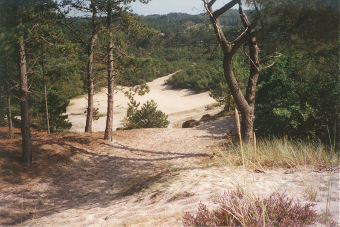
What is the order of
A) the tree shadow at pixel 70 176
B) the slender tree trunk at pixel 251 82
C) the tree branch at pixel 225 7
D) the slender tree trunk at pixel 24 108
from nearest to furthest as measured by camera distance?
the tree shadow at pixel 70 176, the tree branch at pixel 225 7, the slender tree trunk at pixel 24 108, the slender tree trunk at pixel 251 82

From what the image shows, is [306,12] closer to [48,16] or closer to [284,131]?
[284,131]

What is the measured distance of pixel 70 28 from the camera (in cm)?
899

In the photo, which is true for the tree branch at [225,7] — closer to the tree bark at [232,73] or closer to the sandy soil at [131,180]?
the tree bark at [232,73]

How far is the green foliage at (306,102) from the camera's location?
265 inches

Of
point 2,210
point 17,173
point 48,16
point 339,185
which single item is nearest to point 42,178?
point 17,173

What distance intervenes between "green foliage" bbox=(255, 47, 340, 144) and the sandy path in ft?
29.2

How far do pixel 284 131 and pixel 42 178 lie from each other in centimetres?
749

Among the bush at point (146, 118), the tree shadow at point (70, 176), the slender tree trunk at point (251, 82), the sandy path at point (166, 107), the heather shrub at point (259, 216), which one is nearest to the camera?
the heather shrub at point (259, 216)

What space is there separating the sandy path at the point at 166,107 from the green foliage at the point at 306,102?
8.89 metres

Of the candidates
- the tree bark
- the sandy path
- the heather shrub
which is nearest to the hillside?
the heather shrub

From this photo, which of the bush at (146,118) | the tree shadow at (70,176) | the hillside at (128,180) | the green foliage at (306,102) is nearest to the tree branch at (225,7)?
the green foliage at (306,102)

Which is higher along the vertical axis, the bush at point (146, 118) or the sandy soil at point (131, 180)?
the bush at point (146, 118)

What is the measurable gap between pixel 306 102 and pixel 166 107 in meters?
17.0

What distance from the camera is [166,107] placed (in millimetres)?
23516
